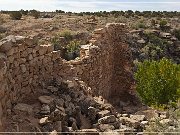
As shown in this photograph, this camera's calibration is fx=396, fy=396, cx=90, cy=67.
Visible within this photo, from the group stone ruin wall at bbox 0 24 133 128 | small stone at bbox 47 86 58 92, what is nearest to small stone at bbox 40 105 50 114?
stone ruin wall at bbox 0 24 133 128

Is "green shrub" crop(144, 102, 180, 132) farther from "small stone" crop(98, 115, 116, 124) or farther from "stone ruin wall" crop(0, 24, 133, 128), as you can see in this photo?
"stone ruin wall" crop(0, 24, 133, 128)

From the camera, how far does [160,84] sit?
21.9m

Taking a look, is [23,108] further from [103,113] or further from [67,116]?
[103,113]

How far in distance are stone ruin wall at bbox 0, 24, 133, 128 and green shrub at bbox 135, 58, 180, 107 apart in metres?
4.05

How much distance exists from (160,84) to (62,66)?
40.8 ft

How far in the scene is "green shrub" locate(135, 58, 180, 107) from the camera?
21453 mm

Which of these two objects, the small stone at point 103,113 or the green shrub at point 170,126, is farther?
the small stone at point 103,113

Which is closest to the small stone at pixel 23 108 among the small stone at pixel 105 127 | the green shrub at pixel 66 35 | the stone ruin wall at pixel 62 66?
the stone ruin wall at pixel 62 66

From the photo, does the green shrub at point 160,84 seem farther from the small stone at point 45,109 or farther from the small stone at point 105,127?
the small stone at point 45,109

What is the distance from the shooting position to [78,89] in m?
9.61

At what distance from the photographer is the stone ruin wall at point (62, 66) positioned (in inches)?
309

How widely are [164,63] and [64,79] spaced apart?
545 inches

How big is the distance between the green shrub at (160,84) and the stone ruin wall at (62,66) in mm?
4053

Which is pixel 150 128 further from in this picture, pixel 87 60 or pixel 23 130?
pixel 87 60
